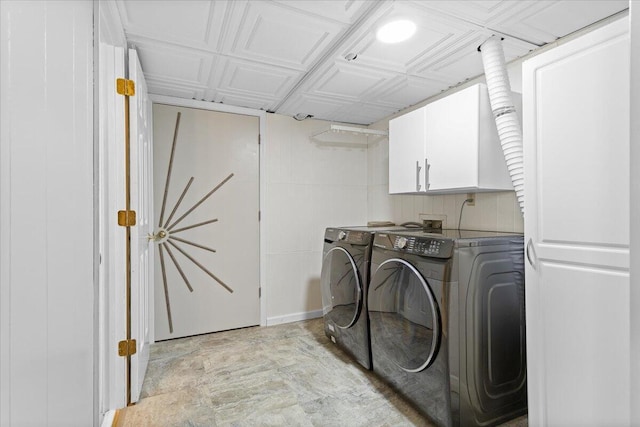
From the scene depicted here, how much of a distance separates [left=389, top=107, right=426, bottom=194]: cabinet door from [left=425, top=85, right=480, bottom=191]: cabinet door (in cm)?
7

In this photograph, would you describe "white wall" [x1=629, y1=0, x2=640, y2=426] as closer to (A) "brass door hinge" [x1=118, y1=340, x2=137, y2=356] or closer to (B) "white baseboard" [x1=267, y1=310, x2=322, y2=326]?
(A) "brass door hinge" [x1=118, y1=340, x2=137, y2=356]

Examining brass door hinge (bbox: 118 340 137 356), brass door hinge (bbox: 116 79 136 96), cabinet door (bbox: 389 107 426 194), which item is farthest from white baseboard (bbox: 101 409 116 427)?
cabinet door (bbox: 389 107 426 194)

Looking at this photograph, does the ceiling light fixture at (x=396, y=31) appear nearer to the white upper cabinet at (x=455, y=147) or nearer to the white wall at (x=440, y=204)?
the white upper cabinet at (x=455, y=147)

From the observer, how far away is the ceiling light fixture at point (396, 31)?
67.9 inches

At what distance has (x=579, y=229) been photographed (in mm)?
1246

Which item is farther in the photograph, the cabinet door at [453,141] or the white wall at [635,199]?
the cabinet door at [453,141]

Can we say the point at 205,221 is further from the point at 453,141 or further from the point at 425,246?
the point at 453,141

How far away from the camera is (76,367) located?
79 cm

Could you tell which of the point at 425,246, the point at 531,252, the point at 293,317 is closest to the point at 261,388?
the point at 293,317

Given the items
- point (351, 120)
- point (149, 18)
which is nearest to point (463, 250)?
point (149, 18)

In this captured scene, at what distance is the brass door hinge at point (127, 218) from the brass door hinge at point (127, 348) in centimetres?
66

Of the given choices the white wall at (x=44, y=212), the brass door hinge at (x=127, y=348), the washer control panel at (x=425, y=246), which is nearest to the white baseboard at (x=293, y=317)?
the brass door hinge at (x=127, y=348)

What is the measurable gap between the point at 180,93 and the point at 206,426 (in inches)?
97.5

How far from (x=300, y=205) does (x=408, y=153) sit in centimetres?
136
